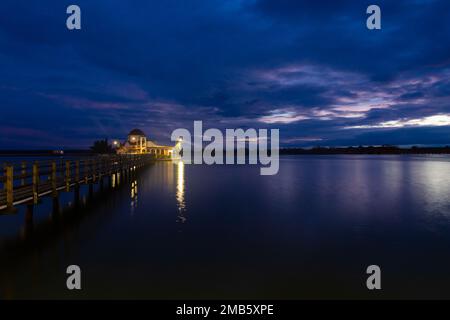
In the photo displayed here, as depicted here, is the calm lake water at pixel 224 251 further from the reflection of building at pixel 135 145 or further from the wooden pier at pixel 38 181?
the reflection of building at pixel 135 145

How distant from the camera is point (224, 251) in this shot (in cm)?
1012

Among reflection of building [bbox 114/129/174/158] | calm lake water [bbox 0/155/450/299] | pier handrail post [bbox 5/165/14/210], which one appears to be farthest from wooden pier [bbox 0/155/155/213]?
reflection of building [bbox 114/129/174/158]

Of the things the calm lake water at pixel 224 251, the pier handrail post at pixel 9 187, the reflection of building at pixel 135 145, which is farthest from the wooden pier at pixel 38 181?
the reflection of building at pixel 135 145

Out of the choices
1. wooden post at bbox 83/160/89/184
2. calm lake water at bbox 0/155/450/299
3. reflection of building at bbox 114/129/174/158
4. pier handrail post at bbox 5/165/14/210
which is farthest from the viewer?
reflection of building at bbox 114/129/174/158

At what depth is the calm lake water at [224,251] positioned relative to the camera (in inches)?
291

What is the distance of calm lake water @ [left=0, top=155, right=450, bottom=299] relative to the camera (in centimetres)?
739

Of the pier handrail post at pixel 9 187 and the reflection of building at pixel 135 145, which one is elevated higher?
the reflection of building at pixel 135 145

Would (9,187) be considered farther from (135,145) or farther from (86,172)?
(135,145)

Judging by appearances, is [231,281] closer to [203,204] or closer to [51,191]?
[51,191]

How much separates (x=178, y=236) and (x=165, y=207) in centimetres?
636

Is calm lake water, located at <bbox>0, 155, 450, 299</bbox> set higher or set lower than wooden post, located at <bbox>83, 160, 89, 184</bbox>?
lower

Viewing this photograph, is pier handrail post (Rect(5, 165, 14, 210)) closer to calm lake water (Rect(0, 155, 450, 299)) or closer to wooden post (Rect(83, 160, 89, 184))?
calm lake water (Rect(0, 155, 450, 299))
